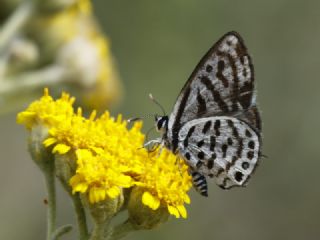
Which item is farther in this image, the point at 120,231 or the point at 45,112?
the point at 45,112

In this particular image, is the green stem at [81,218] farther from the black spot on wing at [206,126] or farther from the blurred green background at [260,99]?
the blurred green background at [260,99]

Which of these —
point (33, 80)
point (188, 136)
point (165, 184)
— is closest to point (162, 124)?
point (188, 136)

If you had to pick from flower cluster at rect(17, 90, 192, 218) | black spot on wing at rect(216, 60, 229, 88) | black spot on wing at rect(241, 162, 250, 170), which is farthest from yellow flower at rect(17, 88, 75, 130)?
black spot on wing at rect(241, 162, 250, 170)

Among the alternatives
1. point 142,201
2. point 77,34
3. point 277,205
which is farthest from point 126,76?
point 142,201

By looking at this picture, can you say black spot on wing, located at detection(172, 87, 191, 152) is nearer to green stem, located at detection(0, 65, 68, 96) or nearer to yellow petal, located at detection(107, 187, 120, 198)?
yellow petal, located at detection(107, 187, 120, 198)

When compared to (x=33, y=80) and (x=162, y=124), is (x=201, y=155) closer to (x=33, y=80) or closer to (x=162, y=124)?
(x=162, y=124)

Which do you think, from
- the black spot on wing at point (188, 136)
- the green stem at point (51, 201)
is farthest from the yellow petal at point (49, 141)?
the black spot on wing at point (188, 136)
